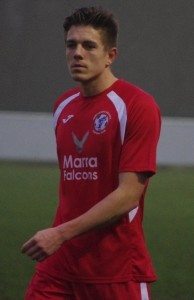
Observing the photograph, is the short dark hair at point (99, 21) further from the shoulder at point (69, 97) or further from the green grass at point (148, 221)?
the green grass at point (148, 221)

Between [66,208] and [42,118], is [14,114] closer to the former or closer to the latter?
[42,118]

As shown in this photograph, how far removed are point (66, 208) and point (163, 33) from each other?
13.5 meters

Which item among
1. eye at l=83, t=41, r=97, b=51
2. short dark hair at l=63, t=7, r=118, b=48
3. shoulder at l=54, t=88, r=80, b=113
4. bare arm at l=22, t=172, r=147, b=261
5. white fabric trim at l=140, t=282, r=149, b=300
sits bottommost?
white fabric trim at l=140, t=282, r=149, b=300

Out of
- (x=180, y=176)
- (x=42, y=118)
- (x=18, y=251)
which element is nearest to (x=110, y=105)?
(x=18, y=251)

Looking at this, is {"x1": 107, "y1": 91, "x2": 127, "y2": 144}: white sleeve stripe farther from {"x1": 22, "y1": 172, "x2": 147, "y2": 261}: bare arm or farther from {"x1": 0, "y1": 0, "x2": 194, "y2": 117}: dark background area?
{"x1": 0, "y1": 0, "x2": 194, "y2": 117}: dark background area

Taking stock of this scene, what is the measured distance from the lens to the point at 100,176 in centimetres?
424

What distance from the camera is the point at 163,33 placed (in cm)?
1759

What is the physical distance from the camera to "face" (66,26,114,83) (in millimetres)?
4312

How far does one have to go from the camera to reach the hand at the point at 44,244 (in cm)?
403

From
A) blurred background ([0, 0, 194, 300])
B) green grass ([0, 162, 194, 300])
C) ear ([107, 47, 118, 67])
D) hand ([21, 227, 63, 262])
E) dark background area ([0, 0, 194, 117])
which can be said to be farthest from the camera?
dark background area ([0, 0, 194, 117])

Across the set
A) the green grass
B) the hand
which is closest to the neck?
the hand

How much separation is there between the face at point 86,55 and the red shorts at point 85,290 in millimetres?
834

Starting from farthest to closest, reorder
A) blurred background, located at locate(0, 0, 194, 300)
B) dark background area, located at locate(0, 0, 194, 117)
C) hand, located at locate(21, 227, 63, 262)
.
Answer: dark background area, located at locate(0, 0, 194, 117) → blurred background, located at locate(0, 0, 194, 300) → hand, located at locate(21, 227, 63, 262)

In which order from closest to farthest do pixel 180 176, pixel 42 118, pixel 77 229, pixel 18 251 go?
1. pixel 77 229
2. pixel 18 251
3. pixel 180 176
4. pixel 42 118
